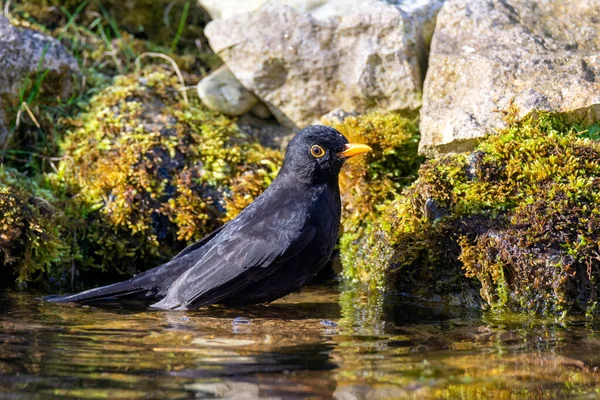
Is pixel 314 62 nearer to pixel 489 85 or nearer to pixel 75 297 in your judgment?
pixel 489 85

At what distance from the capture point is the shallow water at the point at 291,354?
12.8 feet

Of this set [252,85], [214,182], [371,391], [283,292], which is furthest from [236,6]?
[371,391]

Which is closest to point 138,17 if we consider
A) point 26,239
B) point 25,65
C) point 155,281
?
point 25,65

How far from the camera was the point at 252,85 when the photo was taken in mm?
8734

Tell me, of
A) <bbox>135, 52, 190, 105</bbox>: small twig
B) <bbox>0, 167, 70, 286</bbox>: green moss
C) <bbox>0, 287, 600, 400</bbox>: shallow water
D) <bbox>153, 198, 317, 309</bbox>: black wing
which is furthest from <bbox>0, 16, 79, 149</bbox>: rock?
<bbox>153, 198, 317, 309</bbox>: black wing

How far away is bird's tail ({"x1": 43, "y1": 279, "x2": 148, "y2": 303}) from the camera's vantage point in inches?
245

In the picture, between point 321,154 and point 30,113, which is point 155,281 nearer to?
point 321,154

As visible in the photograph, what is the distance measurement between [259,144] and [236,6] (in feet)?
5.65

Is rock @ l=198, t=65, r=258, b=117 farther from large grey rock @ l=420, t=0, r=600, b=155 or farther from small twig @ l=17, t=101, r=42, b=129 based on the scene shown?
large grey rock @ l=420, t=0, r=600, b=155

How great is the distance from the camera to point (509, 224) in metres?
6.34

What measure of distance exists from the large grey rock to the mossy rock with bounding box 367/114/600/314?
24cm

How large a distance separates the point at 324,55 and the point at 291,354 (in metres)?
4.69

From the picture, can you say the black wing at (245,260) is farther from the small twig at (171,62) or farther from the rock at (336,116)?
the small twig at (171,62)

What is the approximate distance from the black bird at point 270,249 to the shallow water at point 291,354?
195 millimetres
